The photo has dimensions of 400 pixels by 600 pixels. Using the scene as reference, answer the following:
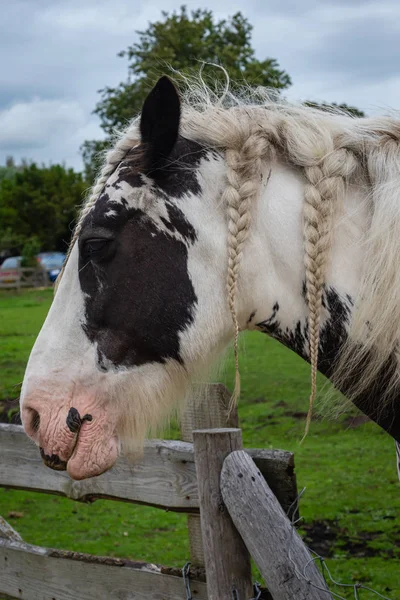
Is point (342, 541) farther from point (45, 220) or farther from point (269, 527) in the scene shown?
point (45, 220)

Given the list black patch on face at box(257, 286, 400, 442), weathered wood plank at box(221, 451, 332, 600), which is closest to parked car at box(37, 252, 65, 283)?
weathered wood plank at box(221, 451, 332, 600)

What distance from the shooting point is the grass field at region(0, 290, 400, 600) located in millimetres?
5453

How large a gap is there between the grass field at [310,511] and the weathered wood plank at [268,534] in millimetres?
1670

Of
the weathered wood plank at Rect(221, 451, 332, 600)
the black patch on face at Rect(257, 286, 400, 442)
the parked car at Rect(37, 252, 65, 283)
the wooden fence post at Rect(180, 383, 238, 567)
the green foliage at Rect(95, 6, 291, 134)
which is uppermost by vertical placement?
the green foliage at Rect(95, 6, 291, 134)

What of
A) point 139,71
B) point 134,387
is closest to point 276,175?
point 134,387

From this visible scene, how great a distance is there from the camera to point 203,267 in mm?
2129

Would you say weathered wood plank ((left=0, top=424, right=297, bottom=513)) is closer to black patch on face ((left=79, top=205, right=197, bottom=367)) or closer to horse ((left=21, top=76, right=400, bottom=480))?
horse ((left=21, top=76, right=400, bottom=480))

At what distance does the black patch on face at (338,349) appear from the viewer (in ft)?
6.68

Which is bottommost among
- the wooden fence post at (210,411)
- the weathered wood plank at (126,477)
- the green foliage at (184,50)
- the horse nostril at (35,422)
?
the weathered wood plank at (126,477)

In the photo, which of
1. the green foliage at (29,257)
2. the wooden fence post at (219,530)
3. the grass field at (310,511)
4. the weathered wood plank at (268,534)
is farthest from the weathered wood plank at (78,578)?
the green foliage at (29,257)

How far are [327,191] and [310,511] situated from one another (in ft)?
15.8

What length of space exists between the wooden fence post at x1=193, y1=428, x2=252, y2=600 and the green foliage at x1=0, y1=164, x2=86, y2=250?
128 feet

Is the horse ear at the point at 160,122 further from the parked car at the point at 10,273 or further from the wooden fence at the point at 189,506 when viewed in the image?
the parked car at the point at 10,273

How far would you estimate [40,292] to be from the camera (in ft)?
100
